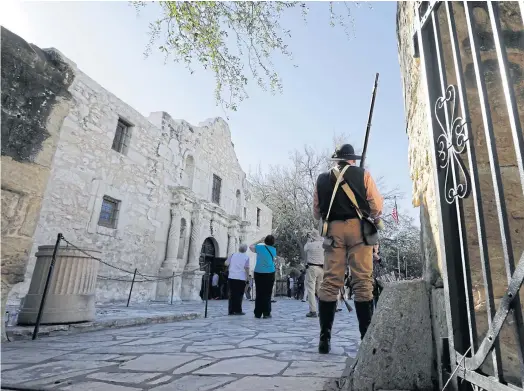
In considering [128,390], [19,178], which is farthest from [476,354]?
[19,178]

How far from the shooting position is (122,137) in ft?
33.3

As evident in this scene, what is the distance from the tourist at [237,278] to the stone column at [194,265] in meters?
4.85

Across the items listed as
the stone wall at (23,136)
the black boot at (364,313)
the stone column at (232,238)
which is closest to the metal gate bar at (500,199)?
the black boot at (364,313)

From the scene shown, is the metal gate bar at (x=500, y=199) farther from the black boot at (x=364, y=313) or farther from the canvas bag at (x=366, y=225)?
the black boot at (x=364, y=313)

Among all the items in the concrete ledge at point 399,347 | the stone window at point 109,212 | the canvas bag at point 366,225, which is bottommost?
the concrete ledge at point 399,347

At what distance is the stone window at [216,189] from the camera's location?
49.4ft

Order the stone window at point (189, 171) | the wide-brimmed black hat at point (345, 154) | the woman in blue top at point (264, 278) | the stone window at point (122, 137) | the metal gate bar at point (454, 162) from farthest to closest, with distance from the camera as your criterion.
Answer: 1. the stone window at point (189, 171)
2. the stone window at point (122, 137)
3. the woman in blue top at point (264, 278)
4. the wide-brimmed black hat at point (345, 154)
5. the metal gate bar at point (454, 162)

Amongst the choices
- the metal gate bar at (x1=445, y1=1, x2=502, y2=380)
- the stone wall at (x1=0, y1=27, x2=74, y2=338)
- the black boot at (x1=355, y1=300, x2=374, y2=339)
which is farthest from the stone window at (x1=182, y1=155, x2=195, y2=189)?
the metal gate bar at (x1=445, y1=1, x2=502, y2=380)

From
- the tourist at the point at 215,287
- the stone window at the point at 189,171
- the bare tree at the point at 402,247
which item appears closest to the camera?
the stone window at the point at 189,171

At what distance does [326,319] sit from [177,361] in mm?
1284

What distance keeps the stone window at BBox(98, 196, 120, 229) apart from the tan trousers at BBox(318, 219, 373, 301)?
8051 millimetres

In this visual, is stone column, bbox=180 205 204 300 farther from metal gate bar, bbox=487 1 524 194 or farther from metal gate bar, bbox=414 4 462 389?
metal gate bar, bbox=487 1 524 194

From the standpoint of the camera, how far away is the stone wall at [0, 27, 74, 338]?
2.04 metres

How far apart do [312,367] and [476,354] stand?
4.38ft
